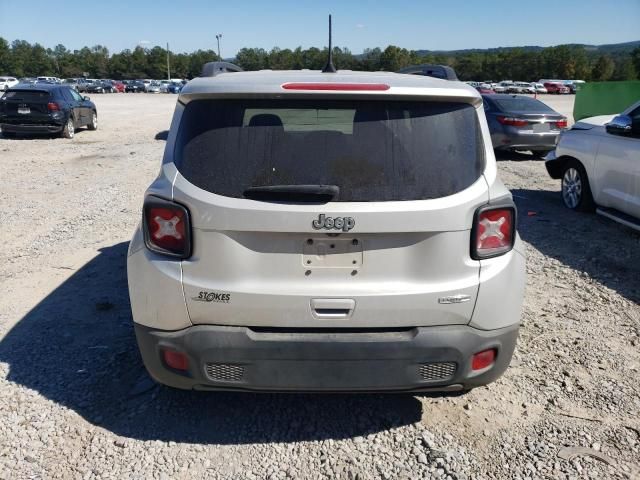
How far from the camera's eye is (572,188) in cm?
837

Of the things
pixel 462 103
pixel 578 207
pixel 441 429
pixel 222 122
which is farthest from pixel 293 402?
pixel 578 207

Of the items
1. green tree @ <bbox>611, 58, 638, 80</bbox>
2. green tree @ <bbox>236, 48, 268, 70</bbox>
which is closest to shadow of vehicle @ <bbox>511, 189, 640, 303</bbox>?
green tree @ <bbox>611, 58, 638, 80</bbox>

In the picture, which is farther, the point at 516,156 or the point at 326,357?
the point at 516,156

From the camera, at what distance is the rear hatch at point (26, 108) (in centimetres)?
1756

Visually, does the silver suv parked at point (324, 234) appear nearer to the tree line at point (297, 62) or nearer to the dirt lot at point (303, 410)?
the dirt lot at point (303, 410)

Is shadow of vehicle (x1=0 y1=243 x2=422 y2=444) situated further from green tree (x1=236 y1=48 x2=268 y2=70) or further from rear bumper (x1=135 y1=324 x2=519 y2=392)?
green tree (x1=236 y1=48 x2=268 y2=70)

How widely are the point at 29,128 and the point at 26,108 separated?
23.7 inches

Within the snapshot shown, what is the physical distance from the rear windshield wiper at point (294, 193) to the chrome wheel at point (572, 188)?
6.64 meters

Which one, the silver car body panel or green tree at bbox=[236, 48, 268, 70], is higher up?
green tree at bbox=[236, 48, 268, 70]

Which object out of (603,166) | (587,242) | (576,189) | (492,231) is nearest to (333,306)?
(492,231)

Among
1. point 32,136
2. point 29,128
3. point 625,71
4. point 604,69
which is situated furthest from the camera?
point 604,69

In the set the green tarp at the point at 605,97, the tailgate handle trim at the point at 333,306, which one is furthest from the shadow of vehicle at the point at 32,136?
the green tarp at the point at 605,97

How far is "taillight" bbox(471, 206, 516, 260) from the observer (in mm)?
2729

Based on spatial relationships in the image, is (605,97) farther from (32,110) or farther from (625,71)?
Answer: (625,71)
